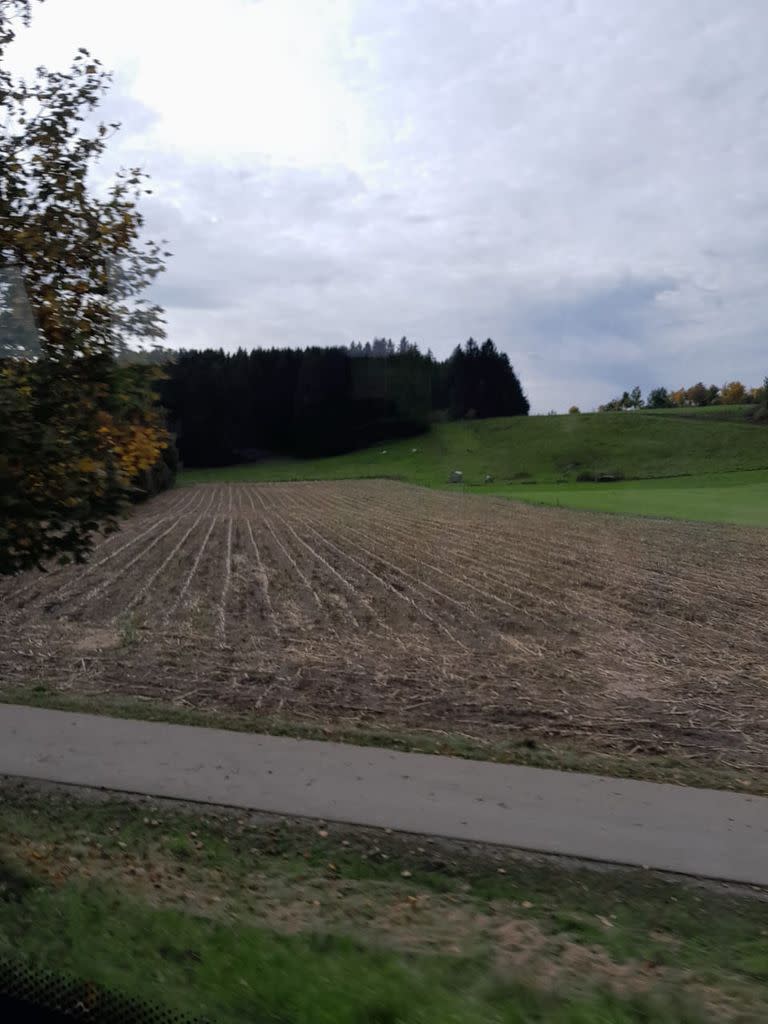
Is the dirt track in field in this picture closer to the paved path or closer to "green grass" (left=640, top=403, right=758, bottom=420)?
the paved path

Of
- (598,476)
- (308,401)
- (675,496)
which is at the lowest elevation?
(675,496)

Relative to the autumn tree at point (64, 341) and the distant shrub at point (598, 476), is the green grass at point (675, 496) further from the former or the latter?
the autumn tree at point (64, 341)

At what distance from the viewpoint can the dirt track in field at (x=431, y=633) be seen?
27.2 feet

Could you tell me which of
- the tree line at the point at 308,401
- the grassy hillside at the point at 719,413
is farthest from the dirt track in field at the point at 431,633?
the grassy hillside at the point at 719,413

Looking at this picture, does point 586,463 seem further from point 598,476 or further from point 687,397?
point 687,397

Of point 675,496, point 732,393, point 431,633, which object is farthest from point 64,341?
point 732,393

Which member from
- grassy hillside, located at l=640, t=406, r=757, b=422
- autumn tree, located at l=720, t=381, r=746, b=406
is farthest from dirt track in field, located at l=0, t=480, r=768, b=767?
autumn tree, located at l=720, t=381, r=746, b=406

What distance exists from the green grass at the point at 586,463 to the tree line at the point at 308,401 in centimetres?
202

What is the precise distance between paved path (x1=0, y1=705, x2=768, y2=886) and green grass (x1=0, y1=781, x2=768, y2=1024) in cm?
26

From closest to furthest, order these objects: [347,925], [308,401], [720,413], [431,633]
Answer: [347,925]
[431,633]
[308,401]
[720,413]

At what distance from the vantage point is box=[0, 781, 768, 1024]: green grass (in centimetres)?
367

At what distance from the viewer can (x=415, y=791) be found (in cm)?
611

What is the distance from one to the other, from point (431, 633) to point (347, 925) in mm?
7718

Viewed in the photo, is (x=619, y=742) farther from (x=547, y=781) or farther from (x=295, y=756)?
(x=295, y=756)
